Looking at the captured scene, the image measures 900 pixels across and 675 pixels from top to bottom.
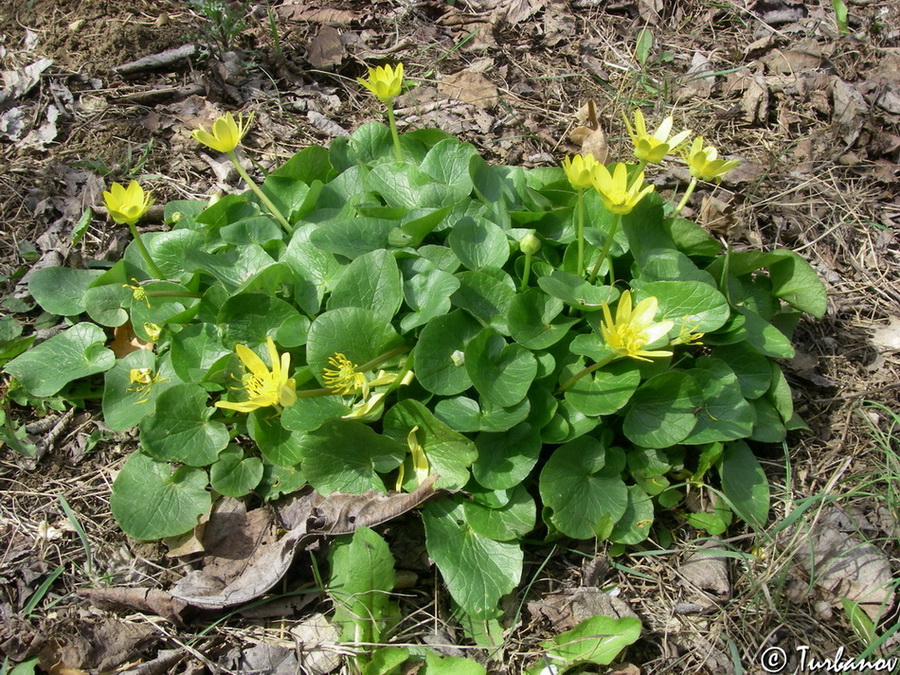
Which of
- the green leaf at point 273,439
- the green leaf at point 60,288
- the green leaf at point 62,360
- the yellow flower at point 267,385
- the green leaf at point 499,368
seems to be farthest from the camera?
the green leaf at point 60,288

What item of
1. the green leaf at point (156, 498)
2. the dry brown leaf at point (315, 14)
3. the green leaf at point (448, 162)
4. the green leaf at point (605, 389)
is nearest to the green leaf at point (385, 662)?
the green leaf at point (156, 498)

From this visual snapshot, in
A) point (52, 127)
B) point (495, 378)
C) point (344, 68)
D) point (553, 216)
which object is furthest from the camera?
point (344, 68)

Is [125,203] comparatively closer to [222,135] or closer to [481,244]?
[222,135]

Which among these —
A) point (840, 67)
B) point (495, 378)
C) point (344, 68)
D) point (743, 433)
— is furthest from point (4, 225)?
point (840, 67)

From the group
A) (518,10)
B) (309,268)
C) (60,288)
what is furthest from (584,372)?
(518,10)

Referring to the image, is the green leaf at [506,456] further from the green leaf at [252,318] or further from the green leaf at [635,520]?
the green leaf at [252,318]

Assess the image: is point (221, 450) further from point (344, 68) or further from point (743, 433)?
point (344, 68)
